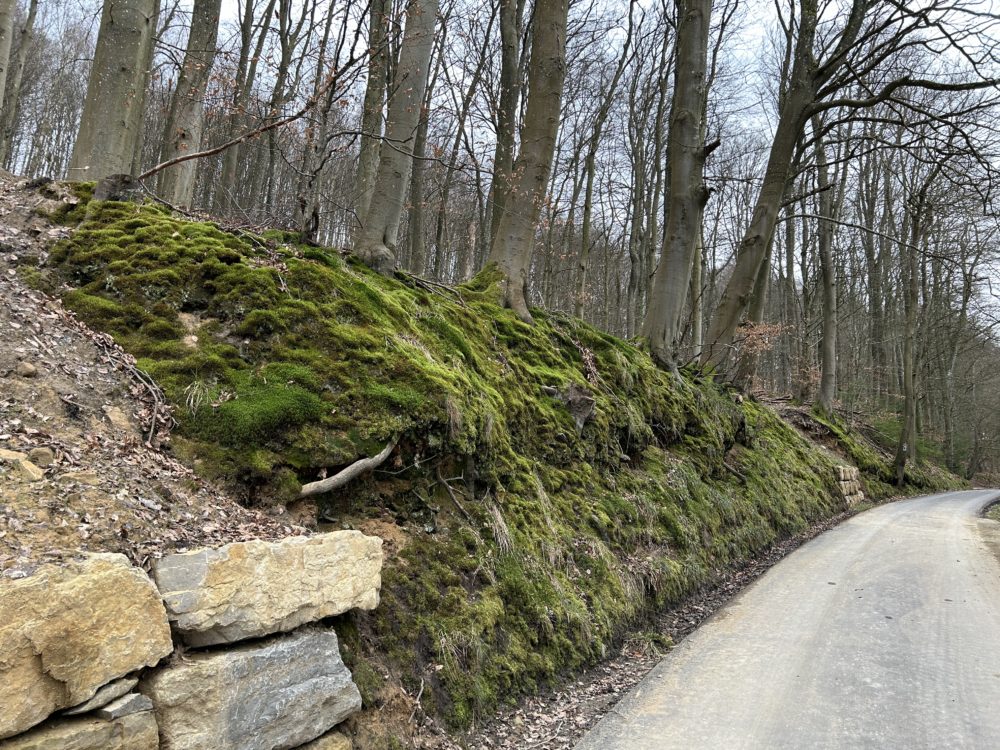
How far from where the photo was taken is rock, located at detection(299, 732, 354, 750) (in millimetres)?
2529

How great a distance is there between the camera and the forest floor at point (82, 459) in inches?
90.3

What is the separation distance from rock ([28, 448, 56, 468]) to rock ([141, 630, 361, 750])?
1104 mm

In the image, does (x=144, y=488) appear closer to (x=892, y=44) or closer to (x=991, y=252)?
(x=892, y=44)

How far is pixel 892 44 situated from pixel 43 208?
14.5 m

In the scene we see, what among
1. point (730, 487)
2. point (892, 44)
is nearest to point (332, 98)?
point (730, 487)

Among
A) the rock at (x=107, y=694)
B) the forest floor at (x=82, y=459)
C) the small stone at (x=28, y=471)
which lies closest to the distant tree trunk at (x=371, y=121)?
the forest floor at (x=82, y=459)

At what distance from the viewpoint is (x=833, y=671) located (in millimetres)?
4242

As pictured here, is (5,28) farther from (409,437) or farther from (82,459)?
(409,437)

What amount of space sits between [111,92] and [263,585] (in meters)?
5.22

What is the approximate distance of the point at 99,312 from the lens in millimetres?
3770

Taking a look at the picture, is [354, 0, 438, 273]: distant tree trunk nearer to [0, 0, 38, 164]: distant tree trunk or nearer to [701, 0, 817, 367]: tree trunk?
[701, 0, 817, 367]: tree trunk

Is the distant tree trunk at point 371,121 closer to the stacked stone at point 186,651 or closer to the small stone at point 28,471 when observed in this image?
the small stone at point 28,471

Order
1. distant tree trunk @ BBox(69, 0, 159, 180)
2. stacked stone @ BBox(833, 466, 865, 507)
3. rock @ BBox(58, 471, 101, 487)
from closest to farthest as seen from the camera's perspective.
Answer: rock @ BBox(58, 471, 101, 487) < distant tree trunk @ BBox(69, 0, 159, 180) < stacked stone @ BBox(833, 466, 865, 507)

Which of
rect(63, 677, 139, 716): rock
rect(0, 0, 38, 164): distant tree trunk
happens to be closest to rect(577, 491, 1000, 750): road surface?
rect(63, 677, 139, 716): rock
